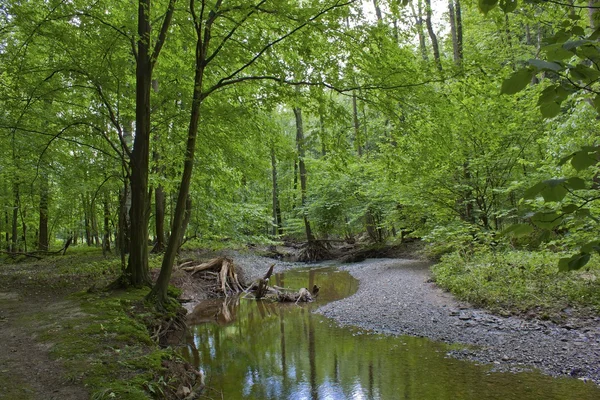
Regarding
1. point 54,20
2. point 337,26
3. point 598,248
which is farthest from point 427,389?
point 54,20

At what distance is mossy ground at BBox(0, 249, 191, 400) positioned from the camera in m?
4.24

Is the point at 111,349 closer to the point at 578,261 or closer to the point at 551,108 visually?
the point at 578,261

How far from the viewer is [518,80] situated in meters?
1.11

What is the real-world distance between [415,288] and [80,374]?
30.1ft

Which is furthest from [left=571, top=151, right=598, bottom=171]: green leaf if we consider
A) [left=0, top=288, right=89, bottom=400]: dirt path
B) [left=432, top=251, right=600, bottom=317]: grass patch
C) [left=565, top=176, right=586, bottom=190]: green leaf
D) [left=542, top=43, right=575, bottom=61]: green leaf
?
[left=432, top=251, right=600, bottom=317]: grass patch

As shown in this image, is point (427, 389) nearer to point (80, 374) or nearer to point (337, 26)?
point (80, 374)

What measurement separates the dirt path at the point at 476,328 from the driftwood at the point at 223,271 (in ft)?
14.9

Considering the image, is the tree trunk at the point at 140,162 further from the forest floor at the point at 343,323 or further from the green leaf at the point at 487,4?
the green leaf at the point at 487,4

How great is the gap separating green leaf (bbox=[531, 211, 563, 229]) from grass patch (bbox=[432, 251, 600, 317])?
246 inches

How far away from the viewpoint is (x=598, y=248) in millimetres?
1208

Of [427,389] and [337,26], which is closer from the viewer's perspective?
[427,389]

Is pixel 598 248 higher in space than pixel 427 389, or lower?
higher

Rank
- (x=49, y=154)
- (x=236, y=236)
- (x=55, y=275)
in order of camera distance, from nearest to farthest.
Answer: (x=49, y=154)
(x=55, y=275)
(x=236, y=236)

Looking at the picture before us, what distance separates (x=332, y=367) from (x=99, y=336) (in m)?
3.67
